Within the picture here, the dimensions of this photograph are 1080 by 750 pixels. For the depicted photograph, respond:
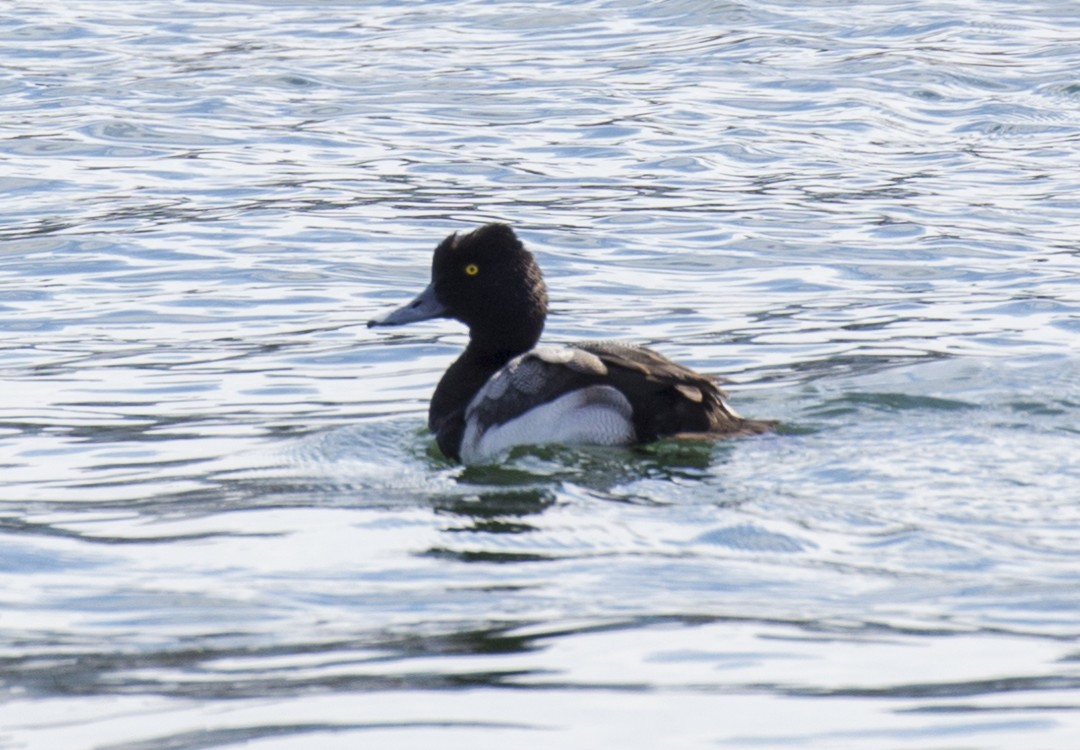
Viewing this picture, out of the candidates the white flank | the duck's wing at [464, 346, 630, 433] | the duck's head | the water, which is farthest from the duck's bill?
the white flank

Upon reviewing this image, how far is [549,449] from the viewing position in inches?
307

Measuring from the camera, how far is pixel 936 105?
16750 millimetres

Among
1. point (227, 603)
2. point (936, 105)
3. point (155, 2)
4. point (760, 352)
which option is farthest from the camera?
point (155, 2)

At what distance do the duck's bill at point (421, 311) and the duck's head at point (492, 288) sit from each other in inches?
0.7

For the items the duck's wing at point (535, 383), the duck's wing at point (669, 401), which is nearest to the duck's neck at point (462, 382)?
the duck's wing at point (535, 383)

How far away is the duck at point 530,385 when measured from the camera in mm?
7656

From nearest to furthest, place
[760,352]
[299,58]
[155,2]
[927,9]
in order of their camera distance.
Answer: [760,352] → [299,58] → [927,9] → [155,2]

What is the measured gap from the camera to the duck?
766 centimetres

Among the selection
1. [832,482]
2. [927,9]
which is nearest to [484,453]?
[832,482]

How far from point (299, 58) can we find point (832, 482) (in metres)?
13.2

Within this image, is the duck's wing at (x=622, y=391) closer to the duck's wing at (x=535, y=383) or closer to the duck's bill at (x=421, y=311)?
the duck's wing at (x=535, y=383)

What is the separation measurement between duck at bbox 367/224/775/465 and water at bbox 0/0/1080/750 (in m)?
0.13

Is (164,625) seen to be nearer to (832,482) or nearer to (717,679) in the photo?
(717,679)

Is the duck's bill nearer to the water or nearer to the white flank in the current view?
the water
